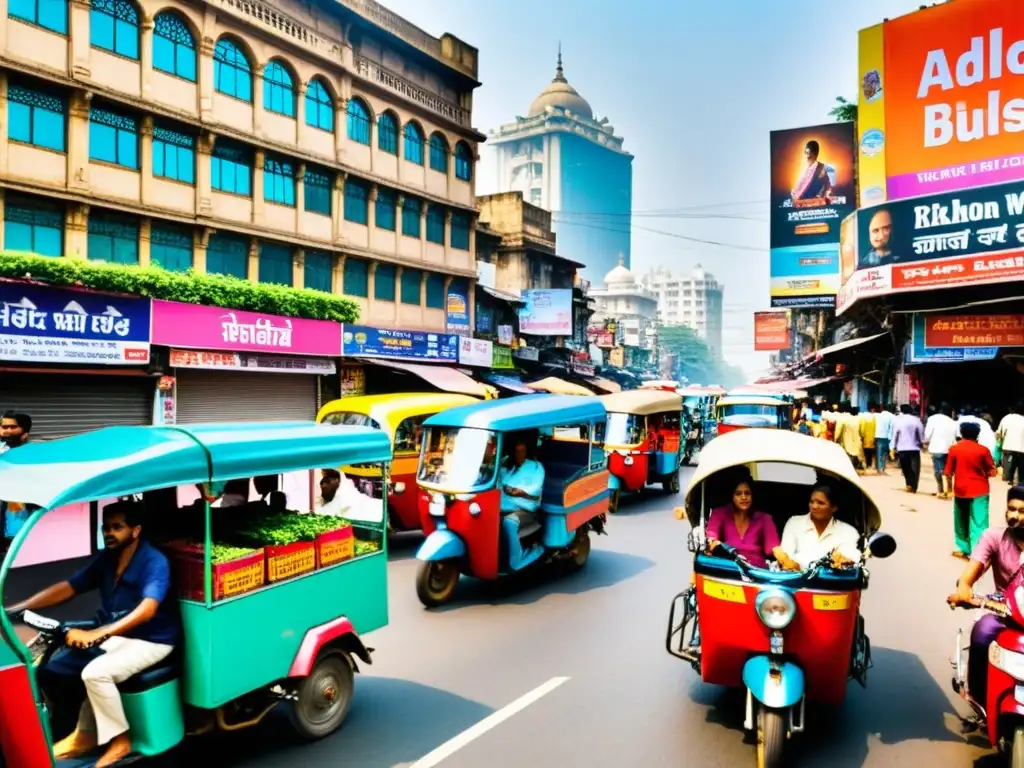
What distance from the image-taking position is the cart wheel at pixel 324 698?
4.52 m

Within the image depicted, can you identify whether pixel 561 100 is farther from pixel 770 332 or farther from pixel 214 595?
pixel 214 595

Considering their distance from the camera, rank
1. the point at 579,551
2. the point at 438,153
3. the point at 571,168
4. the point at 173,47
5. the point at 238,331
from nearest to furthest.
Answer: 1. the point at 579,551
2. the point at 238,331
3. the point at 173,47
4. the point at 438,153
5. the point at 571,168

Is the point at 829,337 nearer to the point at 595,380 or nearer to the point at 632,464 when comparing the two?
the point at 595,380

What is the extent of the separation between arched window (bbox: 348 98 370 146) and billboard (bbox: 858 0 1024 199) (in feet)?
58.8

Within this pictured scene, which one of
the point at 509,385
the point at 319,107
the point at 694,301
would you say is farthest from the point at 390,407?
the point at 694,301

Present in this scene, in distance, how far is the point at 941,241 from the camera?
21.7 metres

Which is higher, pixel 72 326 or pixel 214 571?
pixel 72 326

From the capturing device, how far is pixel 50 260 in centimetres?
1472

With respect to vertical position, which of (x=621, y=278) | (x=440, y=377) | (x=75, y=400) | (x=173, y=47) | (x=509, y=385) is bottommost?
(x=75, y=400)

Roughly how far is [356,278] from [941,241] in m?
18.4

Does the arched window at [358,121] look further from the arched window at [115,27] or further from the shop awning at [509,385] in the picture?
the shop awning at [509,385]

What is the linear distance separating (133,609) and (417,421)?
720 cm

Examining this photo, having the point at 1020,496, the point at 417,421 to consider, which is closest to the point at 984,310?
the point at 417,421

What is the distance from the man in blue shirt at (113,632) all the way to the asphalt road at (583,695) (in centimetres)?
93
